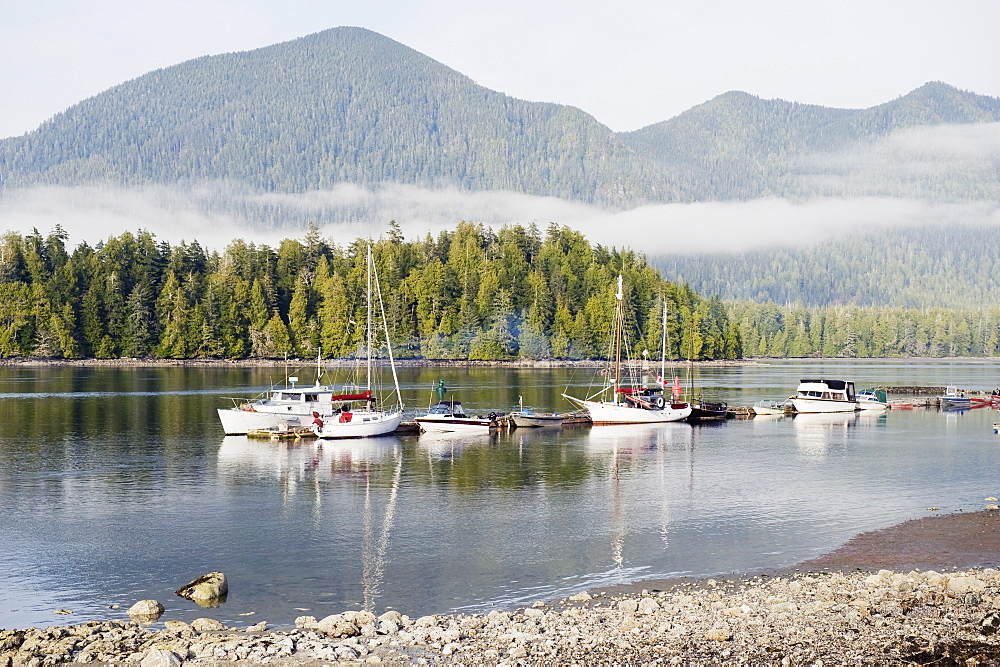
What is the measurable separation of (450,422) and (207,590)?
51657 mm

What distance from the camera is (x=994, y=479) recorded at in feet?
188

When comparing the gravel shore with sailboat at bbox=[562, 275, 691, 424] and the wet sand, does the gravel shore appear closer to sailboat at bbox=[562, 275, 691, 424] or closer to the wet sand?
the wet sand

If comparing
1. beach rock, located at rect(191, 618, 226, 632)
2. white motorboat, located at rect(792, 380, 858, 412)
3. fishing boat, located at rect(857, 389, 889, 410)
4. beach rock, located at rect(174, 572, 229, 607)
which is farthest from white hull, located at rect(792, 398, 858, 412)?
beach rock, located at rect(191, 618, 226, 632)

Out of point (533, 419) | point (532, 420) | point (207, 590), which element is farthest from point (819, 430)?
point (207, 590)

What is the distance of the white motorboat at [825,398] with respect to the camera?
4294 inches

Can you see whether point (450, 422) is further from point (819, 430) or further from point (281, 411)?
point (819, 430)

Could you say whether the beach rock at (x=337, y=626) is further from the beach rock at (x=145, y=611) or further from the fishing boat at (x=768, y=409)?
the fishing boat at (x=768, y=409)

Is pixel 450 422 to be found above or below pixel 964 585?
above

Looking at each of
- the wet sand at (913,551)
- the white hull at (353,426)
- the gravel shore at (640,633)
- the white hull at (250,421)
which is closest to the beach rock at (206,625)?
the gravel shore at (640,633)

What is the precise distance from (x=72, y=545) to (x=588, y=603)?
73.0ft

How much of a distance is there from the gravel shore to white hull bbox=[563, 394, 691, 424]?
60.0 m

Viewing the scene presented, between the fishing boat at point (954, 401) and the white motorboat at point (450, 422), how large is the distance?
6862cm

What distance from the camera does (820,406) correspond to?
359 ft

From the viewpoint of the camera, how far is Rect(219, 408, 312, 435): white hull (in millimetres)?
79312
